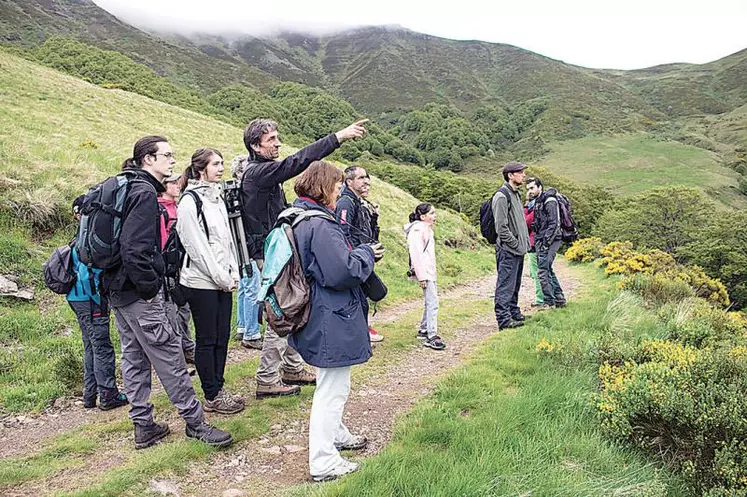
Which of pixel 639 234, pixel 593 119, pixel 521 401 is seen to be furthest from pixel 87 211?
pixel 593 119

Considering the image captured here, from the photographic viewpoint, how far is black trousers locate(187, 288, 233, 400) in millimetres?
4414

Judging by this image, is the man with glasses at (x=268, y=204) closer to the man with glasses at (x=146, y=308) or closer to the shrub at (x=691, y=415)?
the man with glasses at (x=146, y=308)

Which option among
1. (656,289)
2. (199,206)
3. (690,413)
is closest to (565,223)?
(656,289)

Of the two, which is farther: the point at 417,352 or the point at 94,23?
the point at 94,23

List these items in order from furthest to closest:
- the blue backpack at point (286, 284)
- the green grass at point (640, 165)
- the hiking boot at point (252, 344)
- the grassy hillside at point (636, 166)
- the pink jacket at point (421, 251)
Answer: the green grass at point (640, 165) → the grassy hillside at point (636, 166) → the pink jacket at point (421, 251) → the hiking boot at point (252, 344) → the blue backpack at point (286, 284)

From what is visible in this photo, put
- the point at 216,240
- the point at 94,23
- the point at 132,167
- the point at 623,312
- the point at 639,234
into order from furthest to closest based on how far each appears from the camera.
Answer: the point at 94,23
the point at 639,234
the point at 623,312
the point at 216,240
the point at 132,167

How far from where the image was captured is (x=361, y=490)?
321cm

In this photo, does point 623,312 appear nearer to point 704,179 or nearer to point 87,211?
point 87,211

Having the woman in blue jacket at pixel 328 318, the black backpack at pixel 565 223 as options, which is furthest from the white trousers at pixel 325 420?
the black backpack at pixel 565 223

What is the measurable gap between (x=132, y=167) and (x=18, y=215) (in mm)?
6126

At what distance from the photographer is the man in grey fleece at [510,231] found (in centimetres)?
777

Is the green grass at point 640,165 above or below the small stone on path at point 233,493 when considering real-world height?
above

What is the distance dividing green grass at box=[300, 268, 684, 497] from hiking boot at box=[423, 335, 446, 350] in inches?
44.4

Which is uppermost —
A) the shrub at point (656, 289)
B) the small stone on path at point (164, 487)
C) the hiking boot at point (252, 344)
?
the small stone on path at point (164, 487)
